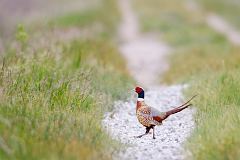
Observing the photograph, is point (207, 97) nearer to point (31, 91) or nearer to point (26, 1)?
point (31, 91)

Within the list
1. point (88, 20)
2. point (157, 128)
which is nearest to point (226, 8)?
point (88, 20)

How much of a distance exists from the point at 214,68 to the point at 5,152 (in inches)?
329

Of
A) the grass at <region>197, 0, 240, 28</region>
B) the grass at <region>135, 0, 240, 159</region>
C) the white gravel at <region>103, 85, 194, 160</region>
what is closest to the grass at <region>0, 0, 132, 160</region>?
the white gravel at <region>103, 85, 194, 160</region>

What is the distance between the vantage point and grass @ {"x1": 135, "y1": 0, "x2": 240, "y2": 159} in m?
8.25

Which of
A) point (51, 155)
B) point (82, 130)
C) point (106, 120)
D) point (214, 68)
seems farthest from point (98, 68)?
point (51, 155)

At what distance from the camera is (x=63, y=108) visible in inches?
377

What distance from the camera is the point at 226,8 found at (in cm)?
3794

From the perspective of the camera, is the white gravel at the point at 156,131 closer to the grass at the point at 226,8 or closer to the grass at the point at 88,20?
the grass at the point at 88,20

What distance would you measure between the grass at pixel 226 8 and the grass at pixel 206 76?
227 centimetres

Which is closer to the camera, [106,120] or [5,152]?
[5,152]

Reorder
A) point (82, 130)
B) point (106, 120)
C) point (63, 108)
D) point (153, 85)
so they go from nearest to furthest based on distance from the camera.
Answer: point (82, 130) < point (63, 108) < point (106, 120) < point (153, 85)

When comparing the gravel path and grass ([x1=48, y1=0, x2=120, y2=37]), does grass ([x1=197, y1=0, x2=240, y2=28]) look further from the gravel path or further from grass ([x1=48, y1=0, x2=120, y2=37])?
the gravel path

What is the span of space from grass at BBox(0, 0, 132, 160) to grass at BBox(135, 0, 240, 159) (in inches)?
48.6

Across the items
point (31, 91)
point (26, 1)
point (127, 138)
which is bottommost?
point (127, 138)
